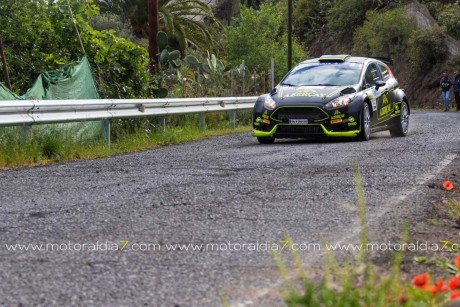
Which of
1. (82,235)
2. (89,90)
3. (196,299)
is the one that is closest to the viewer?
(196,299)

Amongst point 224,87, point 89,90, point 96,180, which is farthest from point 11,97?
point 224,87

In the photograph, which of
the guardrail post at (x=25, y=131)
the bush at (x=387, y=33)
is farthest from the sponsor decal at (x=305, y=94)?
the bush at (x=387, y=33)

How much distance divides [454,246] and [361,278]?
1.37 meters

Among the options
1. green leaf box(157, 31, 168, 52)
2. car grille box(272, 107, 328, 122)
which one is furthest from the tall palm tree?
car grille box(272, 107, 328, 122)

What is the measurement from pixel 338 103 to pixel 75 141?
4289 mm

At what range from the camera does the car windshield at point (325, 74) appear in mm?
15422

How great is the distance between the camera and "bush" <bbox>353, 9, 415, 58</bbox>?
53438mm

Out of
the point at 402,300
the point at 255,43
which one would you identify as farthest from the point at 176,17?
the point at 402,300

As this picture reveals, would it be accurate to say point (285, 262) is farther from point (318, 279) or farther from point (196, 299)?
point (196, 299)

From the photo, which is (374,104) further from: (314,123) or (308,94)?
(314,123)

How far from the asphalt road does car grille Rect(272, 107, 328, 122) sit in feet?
10.9

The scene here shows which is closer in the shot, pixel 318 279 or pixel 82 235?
pixel 318 279

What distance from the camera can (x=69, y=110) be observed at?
13086mm

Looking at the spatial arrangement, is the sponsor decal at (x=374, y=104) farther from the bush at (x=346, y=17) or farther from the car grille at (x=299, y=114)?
the bush at (x=346, y=17)
